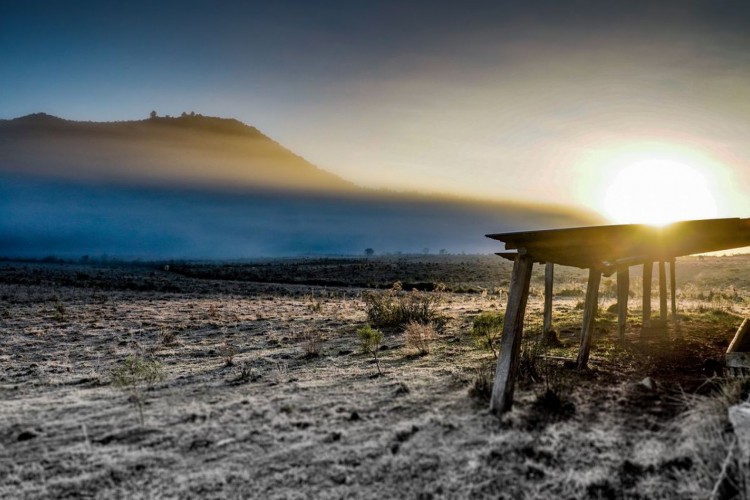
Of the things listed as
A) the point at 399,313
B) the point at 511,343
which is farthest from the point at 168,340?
the point at 511,343

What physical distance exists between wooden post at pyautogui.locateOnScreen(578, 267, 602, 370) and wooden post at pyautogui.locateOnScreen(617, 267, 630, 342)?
102 inches

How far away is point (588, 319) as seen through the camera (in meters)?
9.45

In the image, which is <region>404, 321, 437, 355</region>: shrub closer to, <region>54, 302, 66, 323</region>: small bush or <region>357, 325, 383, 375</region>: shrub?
<region>357, 325, 383, 375</region>: shrub

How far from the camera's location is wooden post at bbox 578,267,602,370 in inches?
361

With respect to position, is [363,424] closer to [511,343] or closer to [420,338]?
[511,343]

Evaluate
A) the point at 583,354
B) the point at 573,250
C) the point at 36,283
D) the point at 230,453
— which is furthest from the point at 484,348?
the point at 36,283

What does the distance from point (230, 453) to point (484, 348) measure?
23.5 feet

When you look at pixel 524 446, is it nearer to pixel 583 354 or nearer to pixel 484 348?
pixel 583 354

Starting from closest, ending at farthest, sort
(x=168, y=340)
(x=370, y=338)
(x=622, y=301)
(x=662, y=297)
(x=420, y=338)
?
(x=370, y=338)
(x=420, y=338)
(x=622, y=301)
(x=168, y=340)
(x=662, y=297)

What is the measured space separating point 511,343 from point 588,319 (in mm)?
3352

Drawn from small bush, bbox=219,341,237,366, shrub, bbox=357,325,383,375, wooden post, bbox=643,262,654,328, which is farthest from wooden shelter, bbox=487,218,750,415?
small bush, bbox=219,341,237,366

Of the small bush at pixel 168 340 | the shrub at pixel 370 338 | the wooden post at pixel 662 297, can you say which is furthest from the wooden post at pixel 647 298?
the small bush at pixel 168 340

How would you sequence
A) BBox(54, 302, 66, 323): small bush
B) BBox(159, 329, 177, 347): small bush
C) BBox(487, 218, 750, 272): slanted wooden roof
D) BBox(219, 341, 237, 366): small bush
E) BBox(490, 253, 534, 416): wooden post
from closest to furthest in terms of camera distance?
1. BBox(487, 218, 750, 272): slanted wooden roof
2. BBox(490, 253, 534, 416): wooden post
3. BBox(219, 341, 237, 366): small bush
4. BBox(159, 329, 177, 347): small bush
5. BBox(54, 302, 66, 323): small bush

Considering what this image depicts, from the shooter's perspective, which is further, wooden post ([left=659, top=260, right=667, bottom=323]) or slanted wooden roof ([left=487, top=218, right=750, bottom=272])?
wooden post ([left=659, top=260, right=667, bottom=323])
